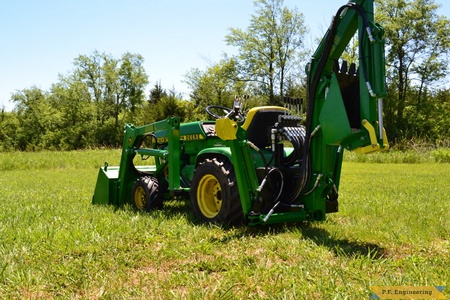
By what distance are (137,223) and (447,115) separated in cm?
3897

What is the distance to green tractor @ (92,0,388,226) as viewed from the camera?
4.32m

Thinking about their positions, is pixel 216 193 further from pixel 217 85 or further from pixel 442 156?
pixel 217 85

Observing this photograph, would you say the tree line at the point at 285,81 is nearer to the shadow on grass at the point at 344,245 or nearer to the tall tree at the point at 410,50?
the tall tree at the point at 410,50

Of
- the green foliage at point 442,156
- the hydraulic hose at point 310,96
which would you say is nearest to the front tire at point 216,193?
the hydraulic hose at point 310,96

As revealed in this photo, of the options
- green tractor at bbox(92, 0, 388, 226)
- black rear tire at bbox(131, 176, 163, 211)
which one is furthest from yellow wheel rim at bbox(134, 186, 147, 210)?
green tractor at bbox(92, 0, 388, 226)

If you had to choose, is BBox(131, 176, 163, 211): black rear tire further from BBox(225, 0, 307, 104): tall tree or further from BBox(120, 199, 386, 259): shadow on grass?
BBox(225, 0, 307, 104): tall tree

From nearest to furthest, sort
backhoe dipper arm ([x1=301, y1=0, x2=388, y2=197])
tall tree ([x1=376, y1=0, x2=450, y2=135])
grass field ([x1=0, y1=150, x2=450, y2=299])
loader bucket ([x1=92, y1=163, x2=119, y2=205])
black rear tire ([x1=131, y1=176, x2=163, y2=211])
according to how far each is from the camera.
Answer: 1. grass field ([x1=0, y1=150, x2=450, y2=299])
2. backhoe dipper arm ([x1=301, y1=0, x2=388, y2=197])
3. black rear tire ([x1=131, y1=176, x2=163, y2=211])
4. loader bucket ([x1=92, y1=163, x2=119, y2=205])
5. tall tree ([x1=376, y1=0, x2=450, y2=135])

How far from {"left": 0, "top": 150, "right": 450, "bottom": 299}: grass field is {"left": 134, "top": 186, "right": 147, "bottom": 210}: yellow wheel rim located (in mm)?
551

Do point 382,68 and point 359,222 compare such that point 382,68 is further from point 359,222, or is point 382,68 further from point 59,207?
point 59,207

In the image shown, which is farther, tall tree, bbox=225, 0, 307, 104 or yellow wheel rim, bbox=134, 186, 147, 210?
tall tree, bbox=225, 0, 307, 104

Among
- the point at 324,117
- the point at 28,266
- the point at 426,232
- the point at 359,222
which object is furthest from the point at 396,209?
the point at 28,266

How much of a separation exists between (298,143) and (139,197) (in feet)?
9.81

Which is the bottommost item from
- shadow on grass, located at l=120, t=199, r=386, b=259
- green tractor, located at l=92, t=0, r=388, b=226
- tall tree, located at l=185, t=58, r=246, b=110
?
shadow on grass, located at l=120, t=199, r=386, b=259

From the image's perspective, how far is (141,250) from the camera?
4.29 meters
